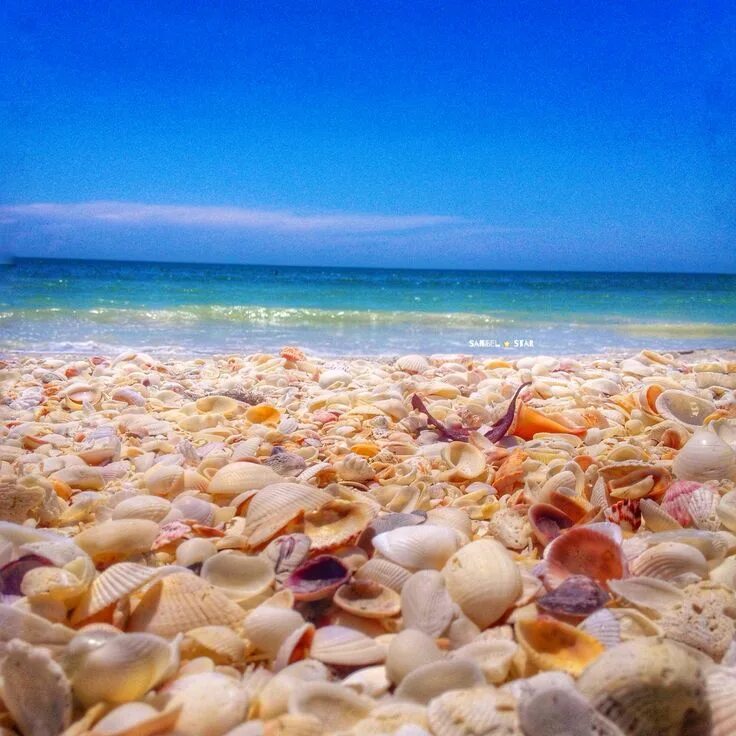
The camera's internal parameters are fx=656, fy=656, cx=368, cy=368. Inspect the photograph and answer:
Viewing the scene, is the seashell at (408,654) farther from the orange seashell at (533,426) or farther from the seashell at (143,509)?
the orange seashell at (533,426)

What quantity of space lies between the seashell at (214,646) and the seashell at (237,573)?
0.17 m

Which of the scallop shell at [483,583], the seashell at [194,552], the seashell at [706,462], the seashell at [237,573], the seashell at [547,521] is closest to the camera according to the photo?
the scallop shell at [483,583]

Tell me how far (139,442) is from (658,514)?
182 centimetres

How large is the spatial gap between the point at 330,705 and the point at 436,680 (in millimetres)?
169

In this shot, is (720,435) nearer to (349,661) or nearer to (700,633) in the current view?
(700,633)

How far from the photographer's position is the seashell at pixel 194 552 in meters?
1.44

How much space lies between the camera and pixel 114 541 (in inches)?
57.1

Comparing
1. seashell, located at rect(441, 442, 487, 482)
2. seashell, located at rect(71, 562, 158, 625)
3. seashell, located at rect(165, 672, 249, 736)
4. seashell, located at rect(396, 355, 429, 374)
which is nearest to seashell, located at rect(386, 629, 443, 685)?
seashell, located at rect(165, 672, 249, 736)

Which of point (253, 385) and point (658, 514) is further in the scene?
point (253, 385)

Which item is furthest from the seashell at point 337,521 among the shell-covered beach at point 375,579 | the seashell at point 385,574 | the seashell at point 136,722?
the seashell at point 136,722

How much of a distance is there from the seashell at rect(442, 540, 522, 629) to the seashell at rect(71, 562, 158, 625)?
0.58m

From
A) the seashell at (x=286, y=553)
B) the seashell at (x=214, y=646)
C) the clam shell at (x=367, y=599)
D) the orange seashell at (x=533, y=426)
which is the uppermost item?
the orange seashell at (x=533, y=426)

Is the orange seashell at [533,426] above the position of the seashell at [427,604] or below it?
above

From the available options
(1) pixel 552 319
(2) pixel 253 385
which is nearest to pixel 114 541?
(2) pixel 253 385
